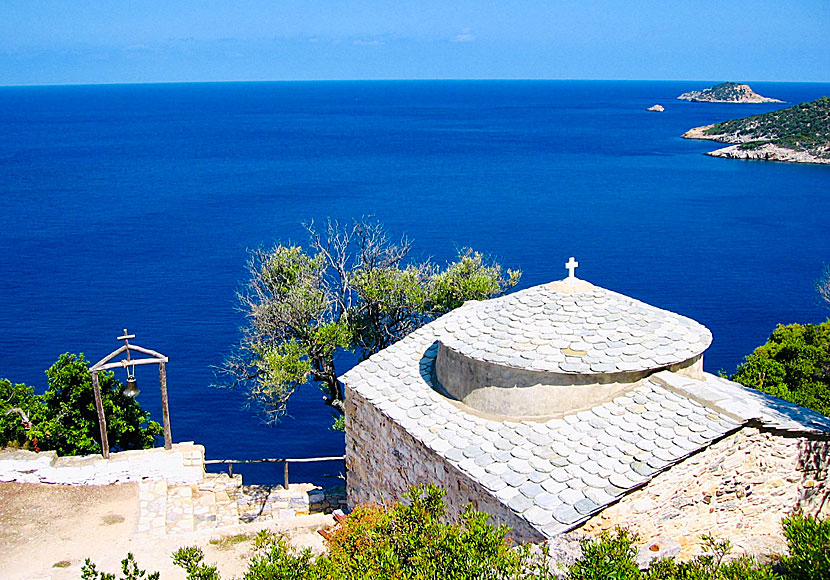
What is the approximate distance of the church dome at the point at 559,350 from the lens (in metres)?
12.2

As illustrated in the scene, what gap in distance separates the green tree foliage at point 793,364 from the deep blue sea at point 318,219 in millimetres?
16063

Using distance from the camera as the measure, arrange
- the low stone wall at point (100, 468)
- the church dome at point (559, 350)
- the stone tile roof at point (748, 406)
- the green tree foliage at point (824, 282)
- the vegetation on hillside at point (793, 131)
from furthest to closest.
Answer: the vegetation on hillside at point (793, 131) → the green tree foliage at point (824, 282) → the low stone wall at point (100, 468) → the church dome at point (559, 350) → the stone tile roof at point (748, 406)

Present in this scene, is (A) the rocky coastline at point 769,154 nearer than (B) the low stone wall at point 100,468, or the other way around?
(B) the low stone wall at point 100,468

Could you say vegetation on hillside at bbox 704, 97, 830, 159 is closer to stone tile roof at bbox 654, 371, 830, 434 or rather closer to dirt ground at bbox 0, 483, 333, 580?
stone tile roof at bbox 654, 371, 830, 434

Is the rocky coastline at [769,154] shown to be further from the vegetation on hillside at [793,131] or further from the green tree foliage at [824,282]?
the green tree foliage at [824,282]

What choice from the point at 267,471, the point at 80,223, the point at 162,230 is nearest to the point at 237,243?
the point at 162,230

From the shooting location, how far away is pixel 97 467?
56.3ft

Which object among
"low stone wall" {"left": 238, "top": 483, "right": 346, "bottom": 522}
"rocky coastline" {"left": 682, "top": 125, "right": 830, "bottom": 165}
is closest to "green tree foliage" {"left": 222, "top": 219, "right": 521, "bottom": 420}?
"low stone wall" {"left": 238, "top": 483, "right": 346, "bottom": 522}

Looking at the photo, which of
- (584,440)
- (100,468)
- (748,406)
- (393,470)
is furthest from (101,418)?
(748,406)

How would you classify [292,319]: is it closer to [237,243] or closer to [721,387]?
[721,387]

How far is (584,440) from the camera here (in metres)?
11.6

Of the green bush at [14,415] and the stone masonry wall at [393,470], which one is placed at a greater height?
the stone masonry wall at [393,470]

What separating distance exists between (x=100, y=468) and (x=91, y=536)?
90.9 inches

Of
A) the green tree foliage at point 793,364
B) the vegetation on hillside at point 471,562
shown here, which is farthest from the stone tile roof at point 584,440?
the green tree foliage at point 793,364
